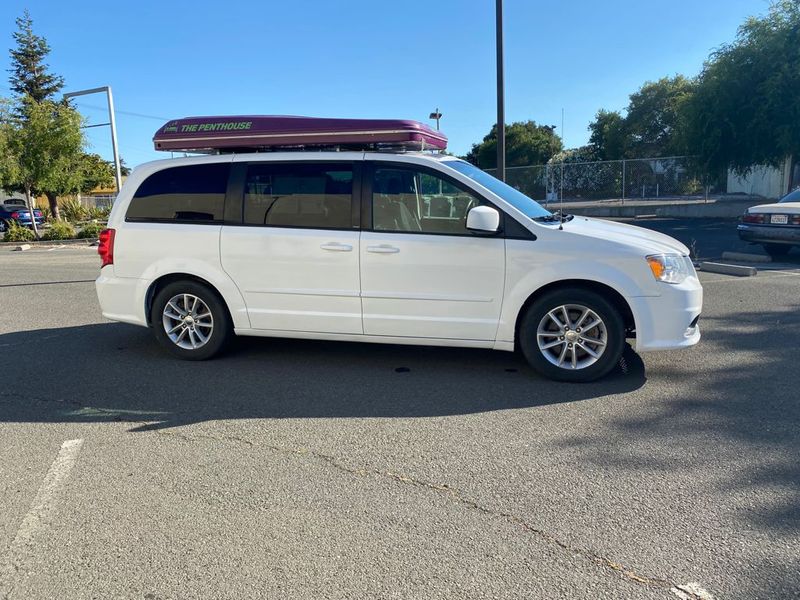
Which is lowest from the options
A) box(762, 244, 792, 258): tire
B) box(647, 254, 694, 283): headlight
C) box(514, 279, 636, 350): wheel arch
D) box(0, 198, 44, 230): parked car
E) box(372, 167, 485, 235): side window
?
box(762, 244, 792, 258): tire

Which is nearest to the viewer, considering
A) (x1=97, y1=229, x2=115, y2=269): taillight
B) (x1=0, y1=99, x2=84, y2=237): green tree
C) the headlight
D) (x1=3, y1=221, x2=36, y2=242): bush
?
the headlight

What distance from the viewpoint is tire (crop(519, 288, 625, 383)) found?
497cm

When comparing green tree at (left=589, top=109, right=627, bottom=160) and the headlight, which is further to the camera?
green tree at (left=589, top=109, right=627, bottom=160)

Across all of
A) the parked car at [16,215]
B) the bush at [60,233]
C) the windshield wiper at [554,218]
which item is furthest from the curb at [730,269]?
the parked car at [16,215]

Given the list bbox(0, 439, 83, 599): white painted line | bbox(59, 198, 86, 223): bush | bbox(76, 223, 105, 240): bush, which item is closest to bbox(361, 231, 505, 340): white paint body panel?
bbox(0, 439, 83, 599): white painted line

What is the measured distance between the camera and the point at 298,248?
17.8 feet

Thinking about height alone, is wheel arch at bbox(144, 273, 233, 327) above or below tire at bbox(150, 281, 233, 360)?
above


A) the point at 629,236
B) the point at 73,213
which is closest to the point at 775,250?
the point at 629,236

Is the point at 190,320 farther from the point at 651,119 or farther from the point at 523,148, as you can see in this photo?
the point at 523,148

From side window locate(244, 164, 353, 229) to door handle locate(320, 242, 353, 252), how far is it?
158 millimetres

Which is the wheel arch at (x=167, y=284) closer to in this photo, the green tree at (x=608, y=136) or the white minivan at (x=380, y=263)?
the white minivan at (x=380, y=263)

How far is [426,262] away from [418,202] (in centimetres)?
53

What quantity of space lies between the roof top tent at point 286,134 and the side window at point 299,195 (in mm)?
245

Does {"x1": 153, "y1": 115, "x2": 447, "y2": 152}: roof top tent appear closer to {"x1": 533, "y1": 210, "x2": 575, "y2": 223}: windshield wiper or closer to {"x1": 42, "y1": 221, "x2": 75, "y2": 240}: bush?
{"x1": 533, "y1": 210, "x2": 575, "y2": 223}: windshield wiper
